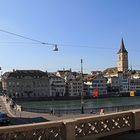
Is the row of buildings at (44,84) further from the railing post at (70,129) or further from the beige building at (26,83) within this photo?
the railing post at (70,129)

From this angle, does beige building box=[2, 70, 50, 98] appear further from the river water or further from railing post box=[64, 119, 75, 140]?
railing post box=[64, 119, 75, 140]

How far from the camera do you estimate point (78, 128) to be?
11547 mm

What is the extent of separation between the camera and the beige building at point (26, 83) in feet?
551

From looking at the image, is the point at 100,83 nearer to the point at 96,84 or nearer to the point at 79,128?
the point at 96,84

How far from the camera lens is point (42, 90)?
582ft

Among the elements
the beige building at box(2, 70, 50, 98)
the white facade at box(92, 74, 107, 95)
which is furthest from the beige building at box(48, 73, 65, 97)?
the white facade at box(92, 74, 107, 95)

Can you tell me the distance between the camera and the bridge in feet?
32.8

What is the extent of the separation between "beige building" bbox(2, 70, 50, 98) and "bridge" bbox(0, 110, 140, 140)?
154566mm

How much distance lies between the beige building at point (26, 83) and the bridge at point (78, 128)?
15457 cm

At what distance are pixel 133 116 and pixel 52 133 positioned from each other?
160 inches

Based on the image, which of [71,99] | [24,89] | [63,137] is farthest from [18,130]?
[24,89]

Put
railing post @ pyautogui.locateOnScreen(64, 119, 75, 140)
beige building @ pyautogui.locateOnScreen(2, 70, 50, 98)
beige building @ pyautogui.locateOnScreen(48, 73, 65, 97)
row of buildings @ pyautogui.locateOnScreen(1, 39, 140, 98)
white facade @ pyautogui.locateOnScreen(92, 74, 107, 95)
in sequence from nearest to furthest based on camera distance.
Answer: railing post @ pyautogui.locateOnScreen(64, 119, 75, 140), beige building @ pyautogui.locateOnScreen(2, 70, 50, 98), row of buildings @ pyautogui.locateOnScreen(1, 39, 140, 98), beige building @ pyautogui.locateOnScreen(48, 73, 65, 97), white facade @ pyautogui.locateOnScreen(92, 74, 107, 95)

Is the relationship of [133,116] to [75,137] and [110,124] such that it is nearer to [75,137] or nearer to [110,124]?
[110,124]

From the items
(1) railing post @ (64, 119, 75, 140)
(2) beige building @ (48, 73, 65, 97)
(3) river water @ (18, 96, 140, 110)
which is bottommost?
(3) river water @ (18, 96, 140, 110)
